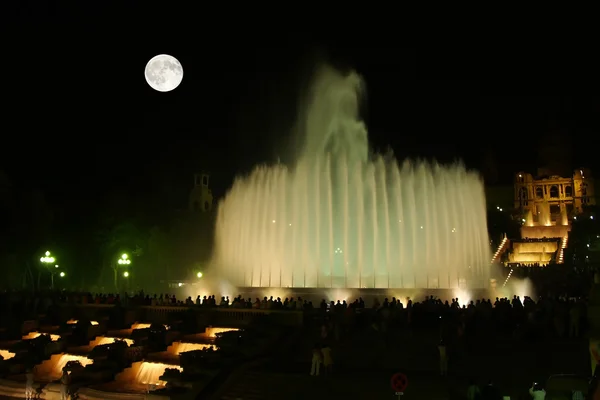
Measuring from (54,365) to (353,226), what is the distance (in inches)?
688

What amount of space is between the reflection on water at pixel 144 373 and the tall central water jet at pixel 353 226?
1329 centimetres

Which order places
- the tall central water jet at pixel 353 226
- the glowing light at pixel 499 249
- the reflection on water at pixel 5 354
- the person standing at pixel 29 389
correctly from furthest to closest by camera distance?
the glowing light at pixel 499 249
the tall central water jet at pixel 353 226
the reflection on water at pixel 5 354
the person standing at pixel 29 389

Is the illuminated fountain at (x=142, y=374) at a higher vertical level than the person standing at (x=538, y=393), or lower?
lower

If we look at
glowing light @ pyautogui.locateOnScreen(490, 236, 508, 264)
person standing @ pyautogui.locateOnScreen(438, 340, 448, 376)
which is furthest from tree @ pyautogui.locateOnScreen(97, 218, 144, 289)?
person standing @ pyautogui.locateOnScreen(438, 340, 448, 376)

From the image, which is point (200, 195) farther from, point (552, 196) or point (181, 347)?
point (181, 347)

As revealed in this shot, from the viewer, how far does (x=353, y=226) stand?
33.3m

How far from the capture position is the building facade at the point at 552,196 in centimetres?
8644

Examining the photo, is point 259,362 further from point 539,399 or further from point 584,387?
point 584,387

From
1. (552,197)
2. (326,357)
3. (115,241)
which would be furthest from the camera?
(552,197)

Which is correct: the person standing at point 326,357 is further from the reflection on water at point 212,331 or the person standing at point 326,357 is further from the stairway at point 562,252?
the stairway at point 562,252

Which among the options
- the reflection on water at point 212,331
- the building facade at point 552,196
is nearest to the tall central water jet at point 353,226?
the reflection on water at point 212,331

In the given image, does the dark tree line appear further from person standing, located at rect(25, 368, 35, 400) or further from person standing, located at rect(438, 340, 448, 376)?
person standing, located at rect(438, 340, 448, 376)

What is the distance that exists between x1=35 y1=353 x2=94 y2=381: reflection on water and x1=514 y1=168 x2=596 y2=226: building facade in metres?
76.7

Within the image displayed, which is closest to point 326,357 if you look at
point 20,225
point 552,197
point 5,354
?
point 5,354
